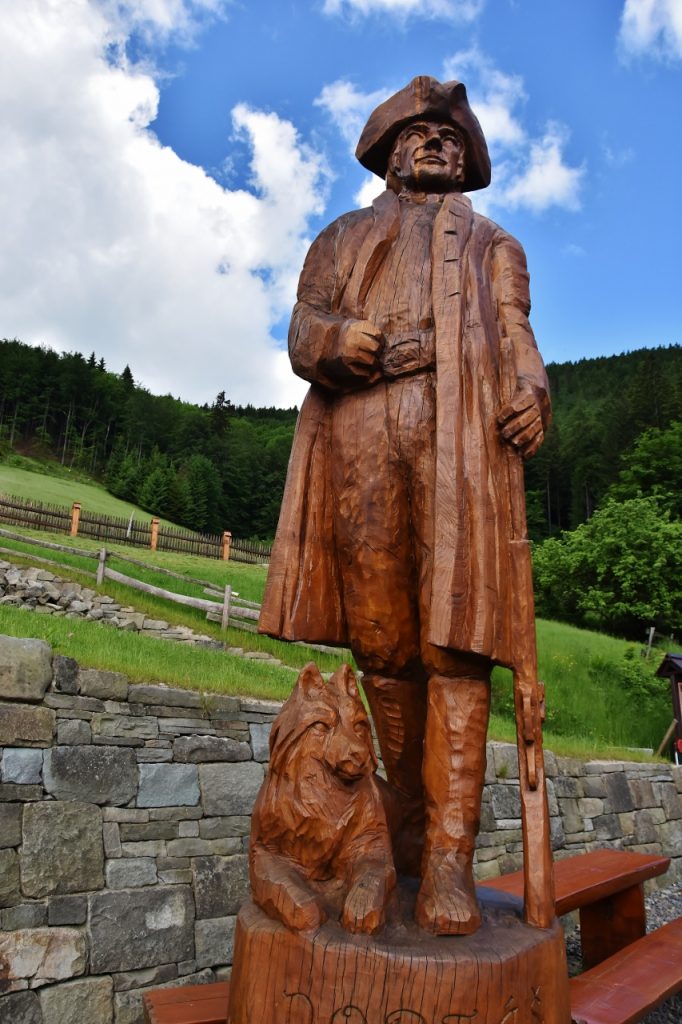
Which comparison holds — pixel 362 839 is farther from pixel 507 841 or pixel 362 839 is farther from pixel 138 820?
pixel 507 841

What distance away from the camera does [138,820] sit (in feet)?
14.9

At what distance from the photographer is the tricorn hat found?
8.98 feet

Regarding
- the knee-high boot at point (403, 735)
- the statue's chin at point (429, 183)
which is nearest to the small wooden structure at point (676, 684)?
the knee-high boot at point (403, 735)

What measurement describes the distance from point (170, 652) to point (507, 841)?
389 centimetres

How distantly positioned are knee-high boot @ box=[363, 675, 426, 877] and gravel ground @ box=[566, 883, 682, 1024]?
9.20 ft

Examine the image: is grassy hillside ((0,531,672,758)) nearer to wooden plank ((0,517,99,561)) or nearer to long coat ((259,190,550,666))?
wooden plank ((0,517,99,561))

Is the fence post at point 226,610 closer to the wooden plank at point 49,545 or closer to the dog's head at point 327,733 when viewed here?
the wooden plank at point 49,545

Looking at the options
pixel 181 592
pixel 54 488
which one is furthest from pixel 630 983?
pixel 54 488

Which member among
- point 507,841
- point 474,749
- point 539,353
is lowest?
point 507,841

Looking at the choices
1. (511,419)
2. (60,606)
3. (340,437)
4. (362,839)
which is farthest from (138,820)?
(60,606)

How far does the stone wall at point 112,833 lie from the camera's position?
3.88 meters

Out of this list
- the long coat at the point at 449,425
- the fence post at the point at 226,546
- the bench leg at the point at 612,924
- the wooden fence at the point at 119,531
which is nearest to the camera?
the long coat at the point at 449,425

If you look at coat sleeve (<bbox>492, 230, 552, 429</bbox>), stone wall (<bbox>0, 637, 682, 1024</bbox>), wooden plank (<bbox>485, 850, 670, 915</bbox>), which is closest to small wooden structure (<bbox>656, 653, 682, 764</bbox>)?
wooden plank (<bbox>485, 850, 670, 915</bbox>)

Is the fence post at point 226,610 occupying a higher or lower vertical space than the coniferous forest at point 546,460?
lower
